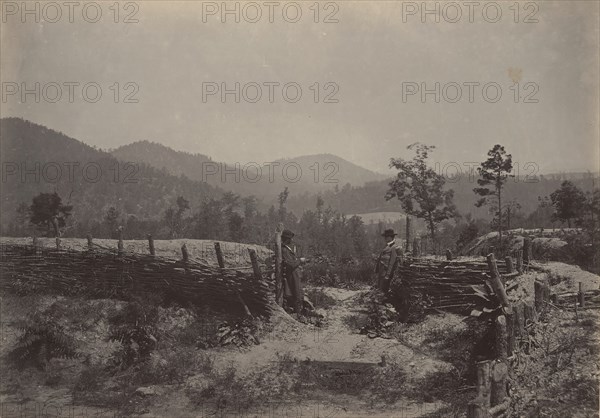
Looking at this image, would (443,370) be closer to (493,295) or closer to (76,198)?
(493,295)

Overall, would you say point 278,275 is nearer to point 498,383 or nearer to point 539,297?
point 539,297

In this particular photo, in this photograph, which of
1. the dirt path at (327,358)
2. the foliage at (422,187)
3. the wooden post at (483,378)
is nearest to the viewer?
the wooden post at (483,378)

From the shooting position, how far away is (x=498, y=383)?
15.0 feet

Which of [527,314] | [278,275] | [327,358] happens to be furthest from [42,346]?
[527,314]

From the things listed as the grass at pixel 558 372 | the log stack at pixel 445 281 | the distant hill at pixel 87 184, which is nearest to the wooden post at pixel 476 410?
the grass at pixel 558 372

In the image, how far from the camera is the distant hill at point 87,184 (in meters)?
52.2

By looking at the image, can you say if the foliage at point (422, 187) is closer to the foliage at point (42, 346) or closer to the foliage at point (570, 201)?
the foliage at point (570, 201)

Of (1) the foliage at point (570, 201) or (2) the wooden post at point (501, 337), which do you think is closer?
(2) the wooden post at point (501, 337)

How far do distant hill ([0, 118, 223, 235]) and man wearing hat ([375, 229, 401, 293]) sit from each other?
41083 mm

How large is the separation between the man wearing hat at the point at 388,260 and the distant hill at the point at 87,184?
1617 inches

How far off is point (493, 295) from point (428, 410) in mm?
1961

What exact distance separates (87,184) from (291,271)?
56.5m

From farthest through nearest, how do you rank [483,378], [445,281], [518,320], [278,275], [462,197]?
[462,197], [278,275], [445,281], [518,320], [483,378]

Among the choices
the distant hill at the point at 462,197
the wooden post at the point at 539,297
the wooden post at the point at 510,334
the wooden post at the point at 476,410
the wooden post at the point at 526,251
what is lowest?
the wooden post at the point at 476,410
